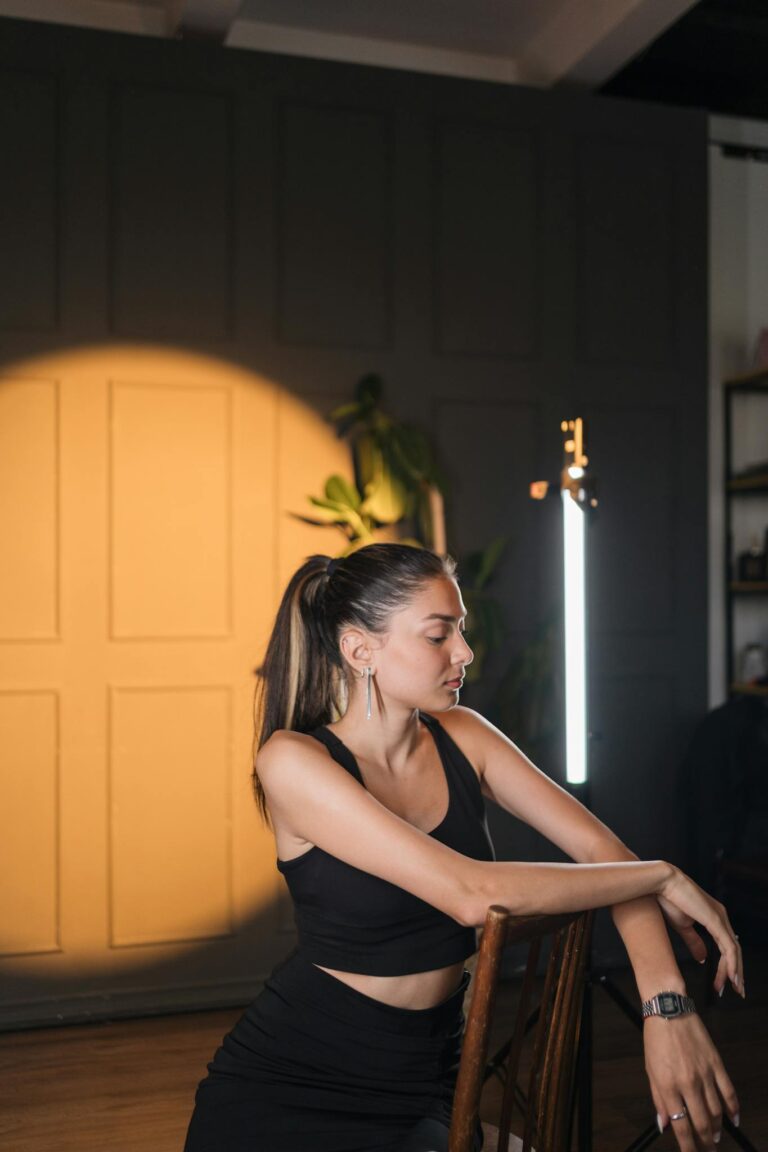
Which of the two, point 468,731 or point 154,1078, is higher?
point 468,731

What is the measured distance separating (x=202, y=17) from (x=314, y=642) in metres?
2.60

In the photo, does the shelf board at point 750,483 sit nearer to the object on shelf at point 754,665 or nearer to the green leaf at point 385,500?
the object on shelf at point 754,665

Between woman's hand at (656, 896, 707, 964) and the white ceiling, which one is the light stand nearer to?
woman's hand at (656, 896, 707, 964)

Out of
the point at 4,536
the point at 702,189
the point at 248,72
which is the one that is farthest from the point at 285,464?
the point at 702,189

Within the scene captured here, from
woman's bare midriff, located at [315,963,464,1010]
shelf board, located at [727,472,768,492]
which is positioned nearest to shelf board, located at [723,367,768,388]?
shelf board, located at [727,472,768,492]

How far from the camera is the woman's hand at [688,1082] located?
131 centimetres

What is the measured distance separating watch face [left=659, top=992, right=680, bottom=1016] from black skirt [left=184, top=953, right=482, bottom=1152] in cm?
31

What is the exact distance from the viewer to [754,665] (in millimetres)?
4242

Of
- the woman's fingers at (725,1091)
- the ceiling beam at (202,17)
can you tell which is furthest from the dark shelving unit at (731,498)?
the woman's fingers at (725,1091)

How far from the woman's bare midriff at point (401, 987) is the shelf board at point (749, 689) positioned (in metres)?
2.72

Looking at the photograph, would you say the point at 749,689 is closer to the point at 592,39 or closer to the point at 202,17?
the point at 592,39

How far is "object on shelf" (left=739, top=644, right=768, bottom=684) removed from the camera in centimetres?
424

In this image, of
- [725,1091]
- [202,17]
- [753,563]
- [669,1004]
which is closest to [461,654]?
[669,1004]

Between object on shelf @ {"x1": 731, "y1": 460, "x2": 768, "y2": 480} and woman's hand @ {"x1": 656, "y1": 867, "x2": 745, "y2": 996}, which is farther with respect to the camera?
object on shelf @ {"x1": 731, "y1": 460, "x2": 768, "y2": 480}
